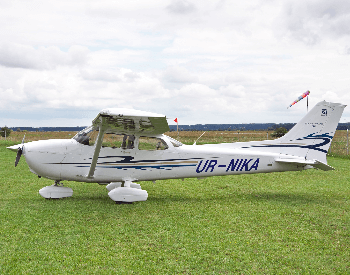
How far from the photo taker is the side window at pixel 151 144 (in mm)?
7463

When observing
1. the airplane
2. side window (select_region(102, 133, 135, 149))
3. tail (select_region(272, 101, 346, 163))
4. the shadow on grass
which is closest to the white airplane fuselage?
the airplane

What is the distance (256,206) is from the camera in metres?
6.93

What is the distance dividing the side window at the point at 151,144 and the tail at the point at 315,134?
3.38 m

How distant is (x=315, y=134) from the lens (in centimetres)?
812

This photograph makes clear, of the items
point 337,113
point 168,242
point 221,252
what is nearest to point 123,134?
point 168,242

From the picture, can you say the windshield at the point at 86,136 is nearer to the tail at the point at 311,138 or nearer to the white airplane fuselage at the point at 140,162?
the white airplane fuselage at the point at 140,162

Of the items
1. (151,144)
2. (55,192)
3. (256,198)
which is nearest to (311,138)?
(256,198)

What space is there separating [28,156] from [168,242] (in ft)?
14.6

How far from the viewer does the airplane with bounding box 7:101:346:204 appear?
7062 mm

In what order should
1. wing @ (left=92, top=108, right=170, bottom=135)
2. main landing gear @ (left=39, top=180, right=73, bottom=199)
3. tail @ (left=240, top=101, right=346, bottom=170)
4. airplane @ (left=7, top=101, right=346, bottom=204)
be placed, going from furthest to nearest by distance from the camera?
tail @ (left=240, top=101, right=346, bottom=170) < main landing gear @ (left=39, top=180, right=73, bottom=199) < airplane @ (left=7, top=101, right=346, bottom=204) < wing @ (left=92, top=108, right=170, bottom=135)

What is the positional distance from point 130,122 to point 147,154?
119 centimetres

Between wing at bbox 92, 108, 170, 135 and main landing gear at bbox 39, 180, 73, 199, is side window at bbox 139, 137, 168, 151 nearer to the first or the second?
wing at bbox 92, 108, 170, 135

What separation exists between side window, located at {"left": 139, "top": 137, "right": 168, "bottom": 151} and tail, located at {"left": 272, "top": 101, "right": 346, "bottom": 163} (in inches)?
133

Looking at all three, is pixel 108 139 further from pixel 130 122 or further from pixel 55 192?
pixel 55 192
